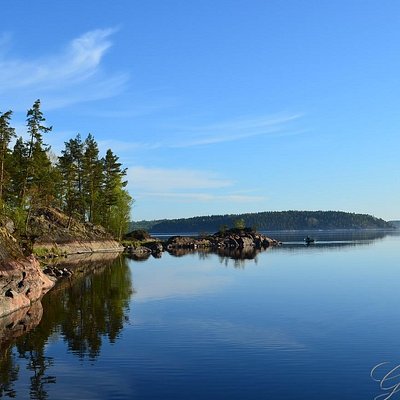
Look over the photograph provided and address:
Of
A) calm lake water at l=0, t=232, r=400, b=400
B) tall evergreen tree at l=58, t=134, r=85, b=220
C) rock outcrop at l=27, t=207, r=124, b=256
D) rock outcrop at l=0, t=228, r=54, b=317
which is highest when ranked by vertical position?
tall evergreen tree at l=58, t=134, r=85, b=220

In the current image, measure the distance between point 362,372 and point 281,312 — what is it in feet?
54.2

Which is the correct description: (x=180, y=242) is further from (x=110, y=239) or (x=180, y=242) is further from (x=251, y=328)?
(x=251, y=328)

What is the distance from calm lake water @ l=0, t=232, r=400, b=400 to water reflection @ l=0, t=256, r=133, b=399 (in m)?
0.08

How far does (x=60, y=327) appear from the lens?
3688 centimetres

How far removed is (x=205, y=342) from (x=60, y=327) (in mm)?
11278

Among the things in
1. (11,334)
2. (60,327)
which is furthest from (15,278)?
(11,334)

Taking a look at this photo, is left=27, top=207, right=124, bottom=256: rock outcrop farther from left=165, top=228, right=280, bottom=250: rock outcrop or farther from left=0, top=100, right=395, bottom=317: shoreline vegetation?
left=165, top=228, right=280, bottom=250: rock outcrop

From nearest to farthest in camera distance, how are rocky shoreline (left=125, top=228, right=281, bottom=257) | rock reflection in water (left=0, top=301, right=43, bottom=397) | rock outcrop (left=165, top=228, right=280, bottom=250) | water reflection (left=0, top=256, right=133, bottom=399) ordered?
rock reflection in water (left=0, top=301, right=43, bottom=397) → water reflection (left=0, top=256, right=133, bottom=399) → rocky shoreline (left=125, top=228, right=281, bottom=257) → rock outcrop (left=165, top=228, right=280, bottom=250)

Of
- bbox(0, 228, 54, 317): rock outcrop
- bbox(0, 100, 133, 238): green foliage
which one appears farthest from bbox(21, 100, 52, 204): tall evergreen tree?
bbox(0, 228, 54, 317): rock outcrop

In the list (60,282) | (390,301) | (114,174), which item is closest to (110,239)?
(114,174)

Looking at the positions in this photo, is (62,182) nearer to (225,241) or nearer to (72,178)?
(72,178)

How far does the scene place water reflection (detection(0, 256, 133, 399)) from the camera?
2608 centimetres

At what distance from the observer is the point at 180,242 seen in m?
162

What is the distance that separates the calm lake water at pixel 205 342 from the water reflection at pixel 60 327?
76 mm
